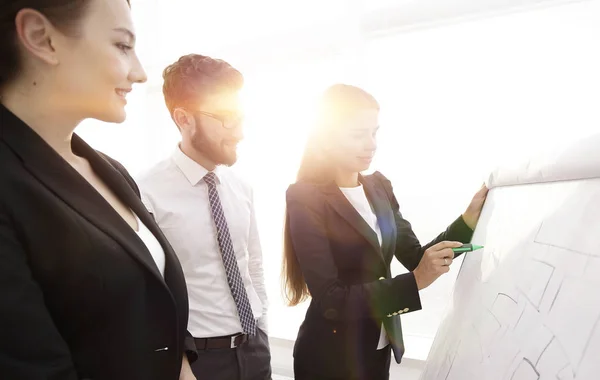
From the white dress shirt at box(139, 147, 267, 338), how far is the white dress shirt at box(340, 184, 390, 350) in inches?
13.3

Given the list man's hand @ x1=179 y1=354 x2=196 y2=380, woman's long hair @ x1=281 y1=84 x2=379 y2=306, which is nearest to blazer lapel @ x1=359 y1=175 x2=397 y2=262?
woman's long hair @ x1=281 y1=84 x2=379 y2=306

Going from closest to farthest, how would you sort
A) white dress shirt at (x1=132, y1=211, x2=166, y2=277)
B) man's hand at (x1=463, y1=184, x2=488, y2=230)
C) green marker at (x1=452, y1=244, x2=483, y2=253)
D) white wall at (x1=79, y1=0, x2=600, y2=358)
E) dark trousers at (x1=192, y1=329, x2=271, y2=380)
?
white dress shirt at (x1=132, y1=211, x2=166, y2=277) < green marker at (x1=452, y1=244, x2=483, y2=253) < man's hand at (x1=463, y1=184, x2=488, y2=230) < dark trousers at (x1=192, y1=329, x2=271, y2=380) < white wall at (x1=79, y1=0, x2=600, y2=358)

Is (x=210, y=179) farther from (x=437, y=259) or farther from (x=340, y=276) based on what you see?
(x=437, y=259)

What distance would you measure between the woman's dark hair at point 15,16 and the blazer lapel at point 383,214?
898 millimetres

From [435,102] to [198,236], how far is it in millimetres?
1205

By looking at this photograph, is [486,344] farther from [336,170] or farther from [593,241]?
[336,170]

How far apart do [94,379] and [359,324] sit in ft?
2.38

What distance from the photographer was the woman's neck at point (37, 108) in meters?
0.59

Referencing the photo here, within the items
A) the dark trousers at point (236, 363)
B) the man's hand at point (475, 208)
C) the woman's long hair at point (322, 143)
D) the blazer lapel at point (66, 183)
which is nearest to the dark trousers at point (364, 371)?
the dark trousers at point (236, 363)

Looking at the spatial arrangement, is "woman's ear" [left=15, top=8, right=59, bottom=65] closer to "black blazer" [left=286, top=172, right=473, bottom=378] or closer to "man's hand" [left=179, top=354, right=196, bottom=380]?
"man's hand" [left=179, top=354, right=196, bottom=380]

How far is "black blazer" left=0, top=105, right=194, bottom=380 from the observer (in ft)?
1.63

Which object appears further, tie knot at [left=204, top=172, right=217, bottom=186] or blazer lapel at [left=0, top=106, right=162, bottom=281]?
tie knot at [left=204, top=172, right=217, bottom=186]

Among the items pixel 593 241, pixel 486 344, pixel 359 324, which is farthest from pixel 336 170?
pixel 593 241

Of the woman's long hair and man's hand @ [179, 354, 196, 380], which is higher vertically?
the woman's long hair
